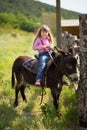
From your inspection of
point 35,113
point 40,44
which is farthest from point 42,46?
point 35,113

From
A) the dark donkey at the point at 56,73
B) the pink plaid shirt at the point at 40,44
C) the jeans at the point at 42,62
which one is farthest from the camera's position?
the pink plaid shirt at the point at 40,44

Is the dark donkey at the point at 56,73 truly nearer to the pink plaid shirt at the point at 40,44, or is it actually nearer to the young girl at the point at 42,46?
the young girl at the point at 42,46

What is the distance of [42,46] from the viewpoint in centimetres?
764

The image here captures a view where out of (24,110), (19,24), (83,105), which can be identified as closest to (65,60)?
(83,105)

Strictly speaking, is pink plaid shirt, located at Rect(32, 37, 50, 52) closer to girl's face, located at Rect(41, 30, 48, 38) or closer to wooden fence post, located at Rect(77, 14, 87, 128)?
girl's face, located at Rect(41, 30, 48, 38)

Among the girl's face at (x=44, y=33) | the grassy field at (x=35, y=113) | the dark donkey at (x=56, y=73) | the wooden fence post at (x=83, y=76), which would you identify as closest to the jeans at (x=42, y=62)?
the dark donkey at (x=56, y=73)

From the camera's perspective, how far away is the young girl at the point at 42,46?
297 inches

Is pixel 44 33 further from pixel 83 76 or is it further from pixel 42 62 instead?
pixel 83 76

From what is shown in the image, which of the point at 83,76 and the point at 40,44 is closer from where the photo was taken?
the point at 83,76

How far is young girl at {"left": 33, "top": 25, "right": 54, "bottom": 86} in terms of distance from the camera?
24.7 ft

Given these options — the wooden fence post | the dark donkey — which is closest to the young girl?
the dark donkey

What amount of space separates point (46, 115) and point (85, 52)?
4.81 ft

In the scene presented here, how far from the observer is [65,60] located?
7.09 m

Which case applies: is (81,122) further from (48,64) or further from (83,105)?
(48,64)
